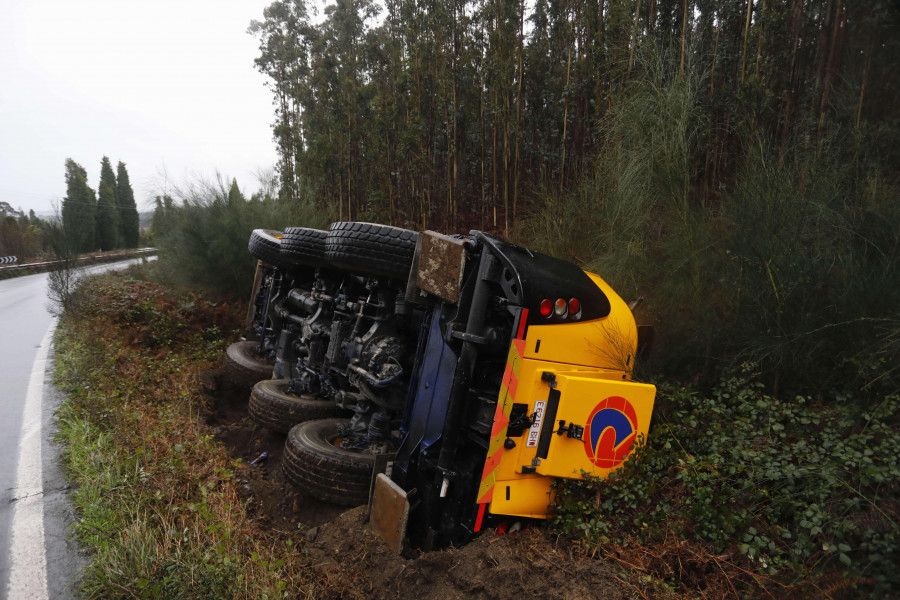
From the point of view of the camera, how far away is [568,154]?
8.88m

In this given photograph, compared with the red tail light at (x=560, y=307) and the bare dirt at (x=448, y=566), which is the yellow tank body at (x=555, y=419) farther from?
the bare dirt at (x=448, y=566)

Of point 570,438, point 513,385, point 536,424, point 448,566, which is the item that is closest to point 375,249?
point 513,385

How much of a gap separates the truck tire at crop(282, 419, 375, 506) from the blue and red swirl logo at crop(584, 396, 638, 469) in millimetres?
1570

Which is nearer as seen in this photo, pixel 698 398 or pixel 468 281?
pixel 468 281

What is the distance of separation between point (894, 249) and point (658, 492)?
7.31 ft

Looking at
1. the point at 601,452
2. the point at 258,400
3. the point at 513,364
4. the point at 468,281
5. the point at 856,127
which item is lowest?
the point at 258,400

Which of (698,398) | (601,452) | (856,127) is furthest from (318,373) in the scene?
(856,127)

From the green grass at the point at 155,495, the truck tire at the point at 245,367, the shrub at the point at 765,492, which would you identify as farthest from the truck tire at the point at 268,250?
the shrub at the point at 765,492

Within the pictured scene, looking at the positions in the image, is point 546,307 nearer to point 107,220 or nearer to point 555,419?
point 555,419

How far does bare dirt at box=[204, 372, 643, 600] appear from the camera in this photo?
2.49 meters

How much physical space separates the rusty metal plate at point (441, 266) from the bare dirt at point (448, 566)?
143 cm

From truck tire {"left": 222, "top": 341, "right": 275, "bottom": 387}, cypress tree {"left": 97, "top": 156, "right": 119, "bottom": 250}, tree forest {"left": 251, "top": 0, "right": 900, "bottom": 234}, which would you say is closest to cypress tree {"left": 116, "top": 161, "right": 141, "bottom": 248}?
cypress tree {"left": 97, "top": 156, "right": 119, "bottom": 250}

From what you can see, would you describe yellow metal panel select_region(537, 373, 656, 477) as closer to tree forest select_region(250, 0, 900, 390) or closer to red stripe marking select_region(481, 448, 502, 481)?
red stripe marking select_region(481, 448, 502, 481)

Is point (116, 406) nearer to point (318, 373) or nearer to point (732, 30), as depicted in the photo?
point (318, 373)
